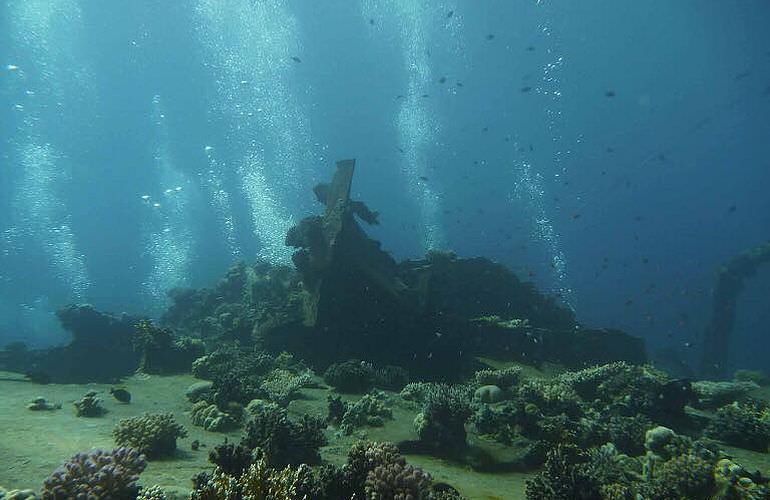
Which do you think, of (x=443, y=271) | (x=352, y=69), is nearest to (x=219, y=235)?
(x=352, y=69)

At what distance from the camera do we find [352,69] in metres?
94.6

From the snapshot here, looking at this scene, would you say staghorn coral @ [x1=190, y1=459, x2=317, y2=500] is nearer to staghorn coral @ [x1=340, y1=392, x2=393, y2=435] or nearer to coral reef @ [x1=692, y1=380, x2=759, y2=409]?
staghorn coral @ [x1=340, y1=392, x2=393, y2=435]

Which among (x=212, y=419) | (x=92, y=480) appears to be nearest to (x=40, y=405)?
(x=212, y=419)

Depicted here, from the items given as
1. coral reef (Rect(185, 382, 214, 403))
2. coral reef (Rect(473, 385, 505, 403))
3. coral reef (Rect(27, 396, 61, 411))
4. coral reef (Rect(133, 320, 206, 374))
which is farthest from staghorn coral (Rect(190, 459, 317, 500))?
coral reef (Rect(133, 320, 206, 374))

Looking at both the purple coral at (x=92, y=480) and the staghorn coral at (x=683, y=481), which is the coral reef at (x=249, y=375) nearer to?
the purple coral at (x=92, y=480)

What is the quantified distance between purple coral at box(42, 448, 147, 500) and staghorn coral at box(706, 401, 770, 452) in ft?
47.5

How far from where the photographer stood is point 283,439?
7.78 metres

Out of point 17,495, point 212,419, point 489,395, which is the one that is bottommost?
point 17,495

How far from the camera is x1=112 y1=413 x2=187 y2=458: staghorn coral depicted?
7926 mm

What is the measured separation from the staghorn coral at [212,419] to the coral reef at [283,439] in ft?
8.39

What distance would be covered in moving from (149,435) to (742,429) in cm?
1513

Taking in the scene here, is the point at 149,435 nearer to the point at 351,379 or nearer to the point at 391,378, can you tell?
the point at 351,379

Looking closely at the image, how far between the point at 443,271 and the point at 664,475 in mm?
15095

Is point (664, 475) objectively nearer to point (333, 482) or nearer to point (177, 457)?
point (333, 482)
